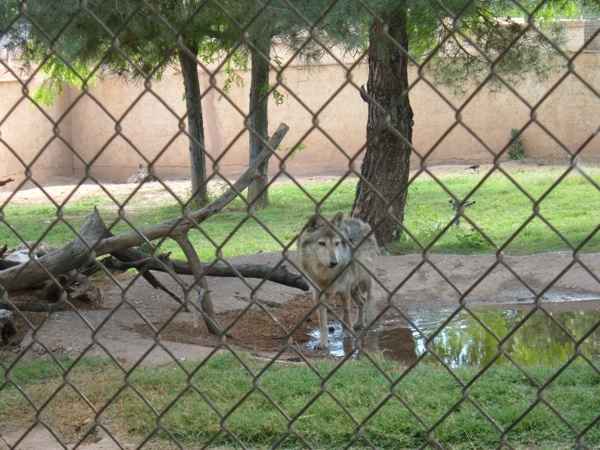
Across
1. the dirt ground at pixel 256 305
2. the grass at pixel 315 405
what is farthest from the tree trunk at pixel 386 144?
the grass at pixel 315 405

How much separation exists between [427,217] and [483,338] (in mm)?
7090

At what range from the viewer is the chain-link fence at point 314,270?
8.63ft

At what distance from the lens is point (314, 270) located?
8.18 meters

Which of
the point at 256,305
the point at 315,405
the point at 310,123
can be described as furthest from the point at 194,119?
the point at 315,405

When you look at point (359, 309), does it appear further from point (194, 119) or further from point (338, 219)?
point (194, 119)

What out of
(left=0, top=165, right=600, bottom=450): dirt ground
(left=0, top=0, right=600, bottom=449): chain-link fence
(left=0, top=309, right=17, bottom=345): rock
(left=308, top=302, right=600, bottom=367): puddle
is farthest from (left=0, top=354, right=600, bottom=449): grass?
(left=308, top=302, right=600, bottom=367): puddle

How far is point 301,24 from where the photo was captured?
9117 millimetres

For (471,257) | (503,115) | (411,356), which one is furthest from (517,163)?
(411,356)

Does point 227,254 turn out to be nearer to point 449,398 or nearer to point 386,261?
point 386,261

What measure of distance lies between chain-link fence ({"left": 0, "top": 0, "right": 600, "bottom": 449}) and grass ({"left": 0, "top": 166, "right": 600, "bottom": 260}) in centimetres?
10

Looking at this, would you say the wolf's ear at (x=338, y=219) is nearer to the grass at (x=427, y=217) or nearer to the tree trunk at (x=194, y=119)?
the grass at (x=427, y=217)

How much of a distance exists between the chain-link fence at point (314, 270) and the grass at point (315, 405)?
2 centimetres

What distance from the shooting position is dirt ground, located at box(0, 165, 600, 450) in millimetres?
6316

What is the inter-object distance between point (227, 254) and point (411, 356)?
5.52 m
